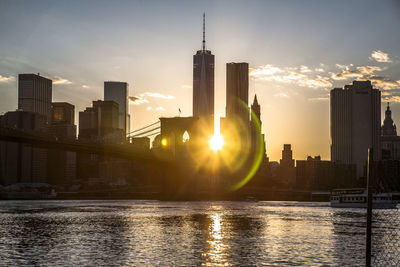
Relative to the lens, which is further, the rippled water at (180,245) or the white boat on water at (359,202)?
the white boat on water at (359,202)

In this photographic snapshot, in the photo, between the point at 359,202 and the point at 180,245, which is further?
the point at 359,202

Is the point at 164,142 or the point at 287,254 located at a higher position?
the point at 164,142

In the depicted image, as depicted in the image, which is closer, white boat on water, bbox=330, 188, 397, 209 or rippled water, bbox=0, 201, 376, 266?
rippled water, bbox=0, 201, 376, 266

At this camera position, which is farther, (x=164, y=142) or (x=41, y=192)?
(x=41, y=192)

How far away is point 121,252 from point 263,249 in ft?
27.3

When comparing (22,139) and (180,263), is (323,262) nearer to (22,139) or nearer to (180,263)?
(180,263)

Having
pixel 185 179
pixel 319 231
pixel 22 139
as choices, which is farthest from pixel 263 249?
pixel 185 179

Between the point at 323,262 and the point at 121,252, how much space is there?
11.0m

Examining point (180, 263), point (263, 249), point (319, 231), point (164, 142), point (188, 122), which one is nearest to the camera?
point (180, 263)

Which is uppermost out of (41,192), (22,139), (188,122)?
(188,122)

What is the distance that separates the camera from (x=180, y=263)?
25250mm

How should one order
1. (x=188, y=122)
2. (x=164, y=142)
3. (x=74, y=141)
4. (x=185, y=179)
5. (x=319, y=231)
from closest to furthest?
(x=319, y=231), (x=74, y=141), (x=185, y=179), (x=164, y=142), (x=188, y=122)

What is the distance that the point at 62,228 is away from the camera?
45.9 meters

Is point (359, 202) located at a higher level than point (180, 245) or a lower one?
lower
